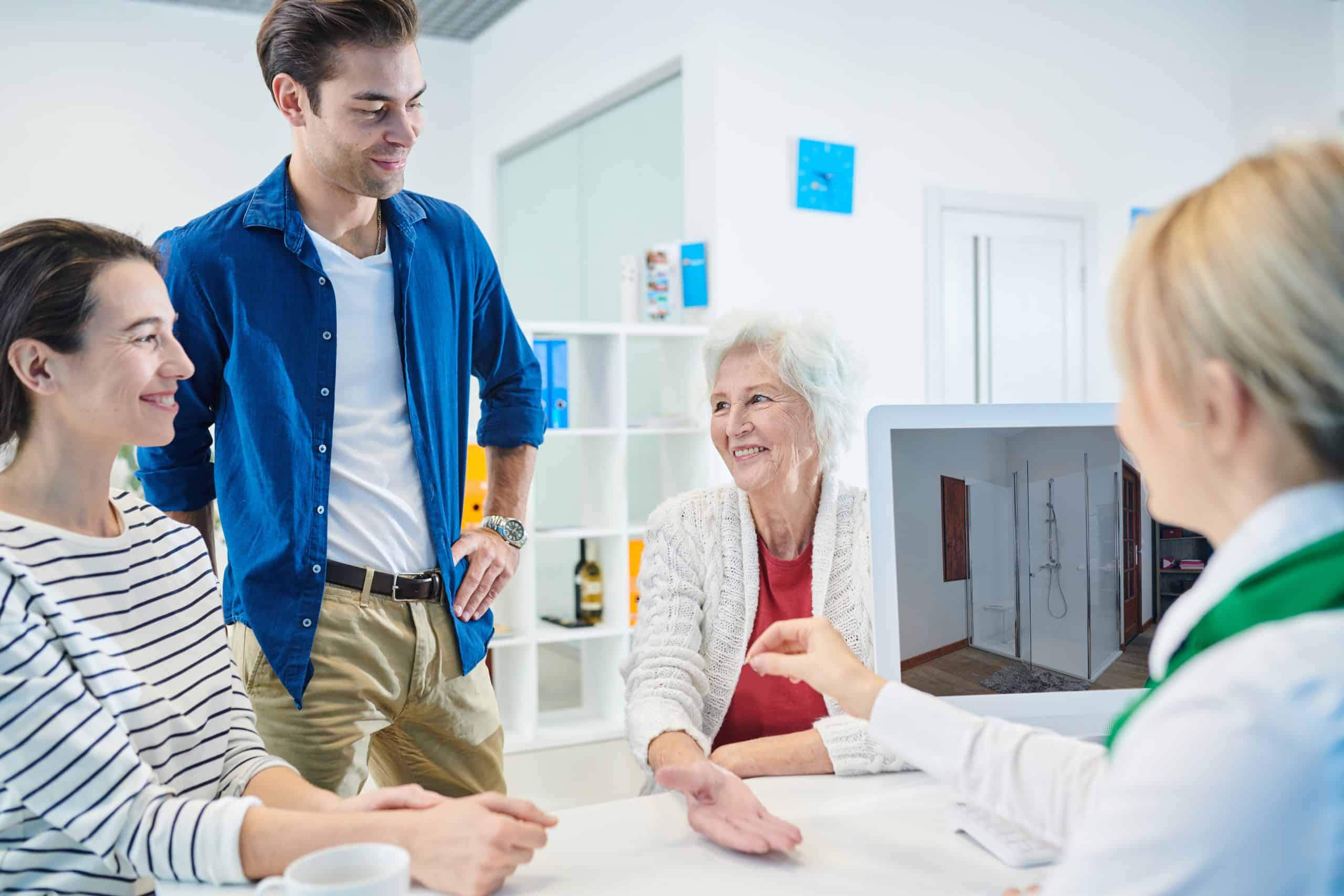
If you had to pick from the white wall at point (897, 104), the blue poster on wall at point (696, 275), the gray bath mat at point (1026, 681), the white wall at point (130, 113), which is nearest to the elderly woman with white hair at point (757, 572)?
the gray bath mat at point (1026, 681)

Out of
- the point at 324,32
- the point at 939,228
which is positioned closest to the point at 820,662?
the point at 324,32

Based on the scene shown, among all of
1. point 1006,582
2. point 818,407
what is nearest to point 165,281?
point 818,407

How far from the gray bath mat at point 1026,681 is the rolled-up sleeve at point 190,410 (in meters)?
1.19

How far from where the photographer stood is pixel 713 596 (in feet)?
5.85

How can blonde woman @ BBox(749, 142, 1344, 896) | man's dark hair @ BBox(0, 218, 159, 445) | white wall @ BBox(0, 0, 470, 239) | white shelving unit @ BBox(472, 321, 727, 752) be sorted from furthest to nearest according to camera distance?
white wall @ BBox(0, 0, 470, 239) < white shelving unit @ BBox(472, 321, 727, 752) < man's dark hair @ BBox(0, 218, 159, 445) < blonde woman @ BBox(749, 142, 1344, 896)

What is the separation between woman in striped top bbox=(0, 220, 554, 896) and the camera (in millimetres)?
1020

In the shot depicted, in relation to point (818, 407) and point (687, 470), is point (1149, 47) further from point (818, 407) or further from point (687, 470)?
point (818, 407)

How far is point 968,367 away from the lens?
4734 mm

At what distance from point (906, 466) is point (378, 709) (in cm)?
88

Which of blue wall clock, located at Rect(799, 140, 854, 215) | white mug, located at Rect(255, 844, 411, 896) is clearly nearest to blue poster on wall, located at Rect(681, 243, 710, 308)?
blue wall clock, located at Rect(799, 140, 854, 215)

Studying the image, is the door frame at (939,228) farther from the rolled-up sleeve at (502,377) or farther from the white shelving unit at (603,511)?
the rolled-up sleeve at (502,377)

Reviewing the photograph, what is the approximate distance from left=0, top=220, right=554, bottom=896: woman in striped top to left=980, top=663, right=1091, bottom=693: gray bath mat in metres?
0.61

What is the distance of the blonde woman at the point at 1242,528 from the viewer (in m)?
0.57

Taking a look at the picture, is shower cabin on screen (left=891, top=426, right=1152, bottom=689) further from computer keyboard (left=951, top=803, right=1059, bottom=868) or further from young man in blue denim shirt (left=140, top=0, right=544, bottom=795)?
young man in blue denim shirt (left=140, top=0, right=544, bottom=795)
